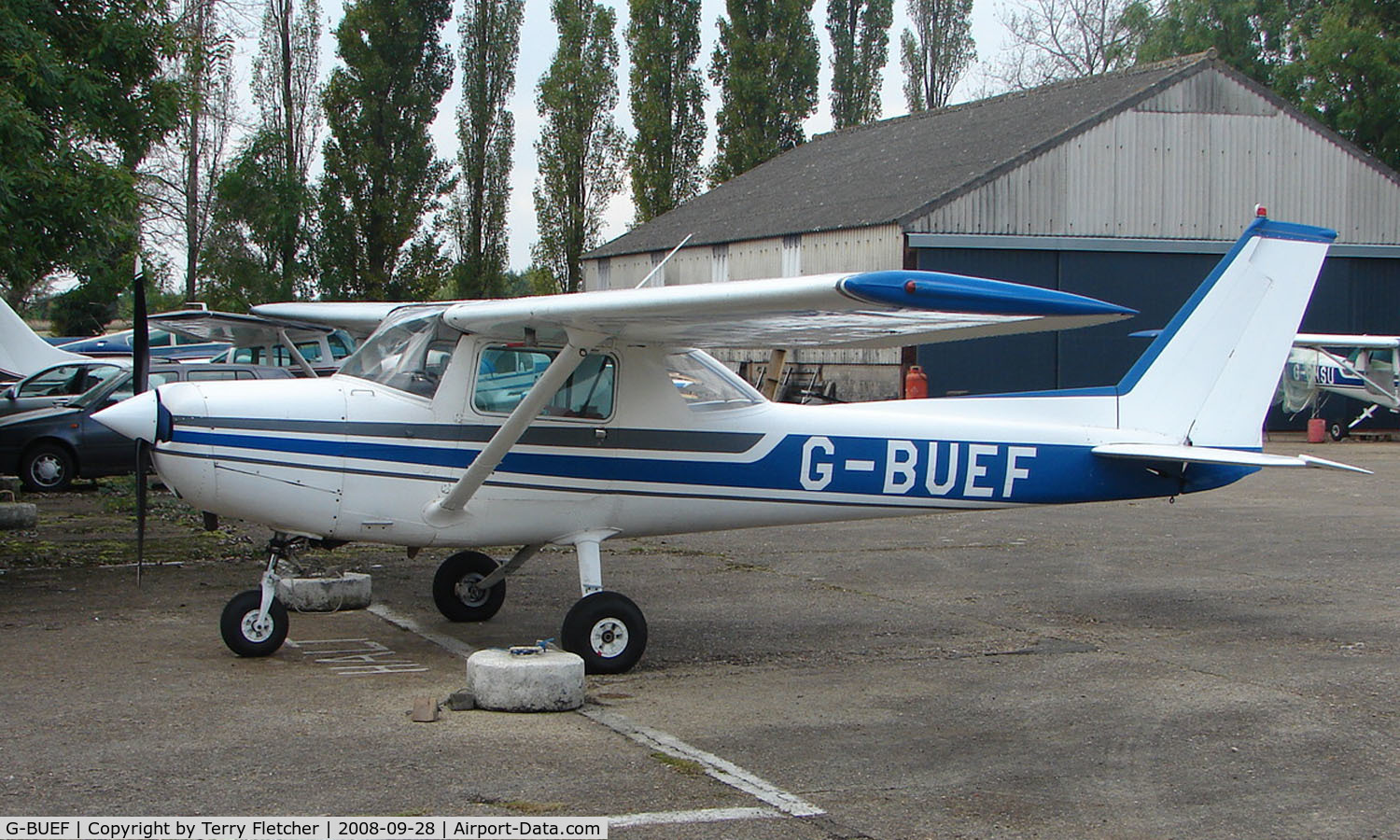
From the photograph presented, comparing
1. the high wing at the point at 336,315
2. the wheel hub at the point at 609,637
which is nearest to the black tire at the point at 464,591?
the wheel hub at the point at 609,637

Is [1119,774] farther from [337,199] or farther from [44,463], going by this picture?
[337,199]

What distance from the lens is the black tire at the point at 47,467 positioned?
1805 centimetres

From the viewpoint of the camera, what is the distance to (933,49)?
188ft

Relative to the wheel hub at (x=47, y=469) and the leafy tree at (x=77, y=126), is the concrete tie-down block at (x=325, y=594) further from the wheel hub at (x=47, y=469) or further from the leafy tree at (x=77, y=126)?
the wheel hub at (x=47, y=469)

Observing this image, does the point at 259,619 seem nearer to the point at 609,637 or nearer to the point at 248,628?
the point at 248,628

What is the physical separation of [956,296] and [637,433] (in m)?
2.97

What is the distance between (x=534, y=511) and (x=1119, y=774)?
3.76 meters

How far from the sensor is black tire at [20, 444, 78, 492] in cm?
1805

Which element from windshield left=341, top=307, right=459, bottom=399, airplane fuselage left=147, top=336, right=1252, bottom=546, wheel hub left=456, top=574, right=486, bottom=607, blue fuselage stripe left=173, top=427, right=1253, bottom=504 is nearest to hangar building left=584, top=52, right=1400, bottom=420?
blue fuselage stripe left=173, top=427, right=1253, bottom=504

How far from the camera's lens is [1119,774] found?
583 cm

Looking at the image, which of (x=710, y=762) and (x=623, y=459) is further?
(x=623, y=459)

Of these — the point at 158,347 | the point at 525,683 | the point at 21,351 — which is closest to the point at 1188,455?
the point at 525,683

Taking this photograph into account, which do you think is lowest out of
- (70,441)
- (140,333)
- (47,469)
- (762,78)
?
(47,469)

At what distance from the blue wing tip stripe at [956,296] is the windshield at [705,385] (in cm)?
264
